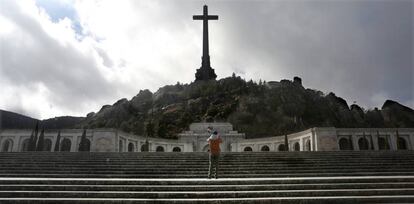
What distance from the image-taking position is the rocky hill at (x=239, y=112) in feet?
216

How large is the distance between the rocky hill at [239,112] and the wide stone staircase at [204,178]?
4140 cm

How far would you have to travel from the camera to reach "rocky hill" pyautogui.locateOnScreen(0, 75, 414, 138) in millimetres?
65750

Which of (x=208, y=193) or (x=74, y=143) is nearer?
(x=208, y=193)

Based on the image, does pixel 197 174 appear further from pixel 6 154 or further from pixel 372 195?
pixel 6 154

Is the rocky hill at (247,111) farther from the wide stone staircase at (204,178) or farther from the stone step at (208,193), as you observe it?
the stone step at (208,193)

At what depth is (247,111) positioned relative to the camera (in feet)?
234

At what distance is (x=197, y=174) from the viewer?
579 inches

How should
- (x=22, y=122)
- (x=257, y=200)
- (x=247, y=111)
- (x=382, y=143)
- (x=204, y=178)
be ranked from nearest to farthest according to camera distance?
(x=257, y=200), (x=204, y=178), (x=382, y=143), (x=22, y=122), (x=247, y=111)

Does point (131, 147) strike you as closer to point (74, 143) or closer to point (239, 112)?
point (74, 143)

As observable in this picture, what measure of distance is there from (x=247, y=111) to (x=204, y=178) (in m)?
59.1

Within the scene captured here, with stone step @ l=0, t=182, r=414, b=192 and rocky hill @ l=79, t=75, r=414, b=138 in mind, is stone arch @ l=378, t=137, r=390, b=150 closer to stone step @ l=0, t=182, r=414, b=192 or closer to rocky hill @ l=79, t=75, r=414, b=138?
stone step @ l=0, t=182, r=414, b=192

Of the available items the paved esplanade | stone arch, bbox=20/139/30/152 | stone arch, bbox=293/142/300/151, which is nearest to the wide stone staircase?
stone arch, bbox=20/139/30/152

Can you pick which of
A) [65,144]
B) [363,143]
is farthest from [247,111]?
[65,144]

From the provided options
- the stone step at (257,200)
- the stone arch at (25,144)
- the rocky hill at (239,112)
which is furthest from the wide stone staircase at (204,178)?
the rocky hill at (239,112)
